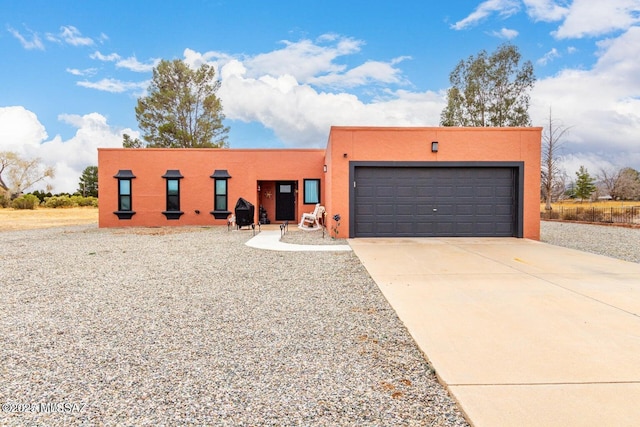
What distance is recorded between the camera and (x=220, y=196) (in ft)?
56.1

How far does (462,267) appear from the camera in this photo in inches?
267

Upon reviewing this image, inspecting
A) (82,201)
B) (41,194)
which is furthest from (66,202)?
(41,194)

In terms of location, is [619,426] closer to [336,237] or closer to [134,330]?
[134,330]

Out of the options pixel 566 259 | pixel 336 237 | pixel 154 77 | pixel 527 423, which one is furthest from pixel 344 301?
pixel 154 77

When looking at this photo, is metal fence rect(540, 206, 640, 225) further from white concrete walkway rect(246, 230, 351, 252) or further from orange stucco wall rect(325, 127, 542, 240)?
white concrete walkway rect(246, 230, 351, 252)

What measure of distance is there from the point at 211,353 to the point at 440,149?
996 centimetres

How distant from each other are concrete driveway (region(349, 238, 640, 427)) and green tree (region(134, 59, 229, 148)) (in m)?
25.2

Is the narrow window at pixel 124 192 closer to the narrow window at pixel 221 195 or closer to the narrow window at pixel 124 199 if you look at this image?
the narrow window at pixel 124 199

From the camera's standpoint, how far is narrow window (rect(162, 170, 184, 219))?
16.9 meters

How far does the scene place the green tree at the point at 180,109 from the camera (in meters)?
28.3

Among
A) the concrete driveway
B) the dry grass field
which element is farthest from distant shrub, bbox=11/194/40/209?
the concrete driveway

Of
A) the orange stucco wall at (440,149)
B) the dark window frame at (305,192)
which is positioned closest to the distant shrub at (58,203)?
the dark window frame at (305,192)

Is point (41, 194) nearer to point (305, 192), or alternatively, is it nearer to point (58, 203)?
point (58, 203)

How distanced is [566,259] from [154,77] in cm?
3014
